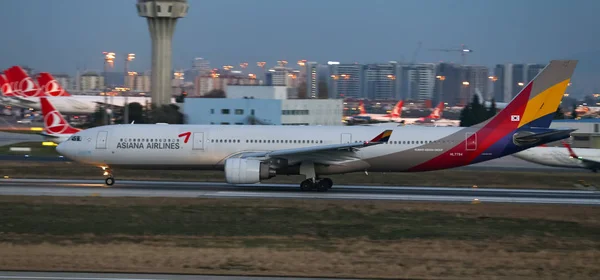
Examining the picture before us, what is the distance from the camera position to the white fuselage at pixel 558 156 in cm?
4603

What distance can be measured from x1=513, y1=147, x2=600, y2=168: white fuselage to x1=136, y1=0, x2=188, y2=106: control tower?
62366mm

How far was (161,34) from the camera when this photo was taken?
104 m

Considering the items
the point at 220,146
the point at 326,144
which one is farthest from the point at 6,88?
the point at 326,144

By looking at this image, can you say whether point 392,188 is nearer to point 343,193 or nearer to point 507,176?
point 343,193

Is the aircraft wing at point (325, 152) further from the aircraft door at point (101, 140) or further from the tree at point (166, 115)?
the tree at point (166, 115)

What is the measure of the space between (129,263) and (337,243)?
214 inches

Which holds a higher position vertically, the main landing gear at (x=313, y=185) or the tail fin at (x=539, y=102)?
the tail fin at (x=539, y=102)

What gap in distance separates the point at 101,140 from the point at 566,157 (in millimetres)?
29101

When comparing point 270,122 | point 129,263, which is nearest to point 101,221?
point 129,263

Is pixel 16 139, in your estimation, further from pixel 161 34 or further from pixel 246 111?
pixel 161 34

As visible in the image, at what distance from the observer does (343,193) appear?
101 ft

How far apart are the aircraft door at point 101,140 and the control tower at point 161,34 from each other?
70521mm

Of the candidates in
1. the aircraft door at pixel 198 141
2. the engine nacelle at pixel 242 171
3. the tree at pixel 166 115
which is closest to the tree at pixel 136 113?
the tree at pixel 166 115

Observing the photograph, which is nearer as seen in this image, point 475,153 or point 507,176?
point 475,153
